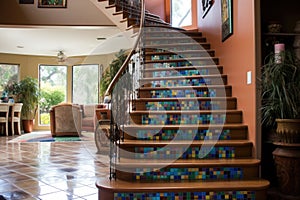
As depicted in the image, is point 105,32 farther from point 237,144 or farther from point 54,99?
point 237,144

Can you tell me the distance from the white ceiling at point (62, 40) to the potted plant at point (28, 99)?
3.87ft

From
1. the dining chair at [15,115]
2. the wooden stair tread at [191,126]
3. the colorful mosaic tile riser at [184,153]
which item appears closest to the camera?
the colorful mosaic tile riser at [184,153]

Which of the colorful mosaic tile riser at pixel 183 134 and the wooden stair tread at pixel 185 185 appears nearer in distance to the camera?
the wooden stair tread at pixel 185 185

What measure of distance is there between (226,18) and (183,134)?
69.1 inches

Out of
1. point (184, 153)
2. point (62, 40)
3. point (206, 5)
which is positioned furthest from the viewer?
point (62, 40)

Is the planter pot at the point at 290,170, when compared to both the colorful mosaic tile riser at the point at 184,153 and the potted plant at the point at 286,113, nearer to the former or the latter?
the potted plant at the point at 286,113

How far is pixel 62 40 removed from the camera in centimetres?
885

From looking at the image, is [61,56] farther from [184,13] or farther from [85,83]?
[184,13]

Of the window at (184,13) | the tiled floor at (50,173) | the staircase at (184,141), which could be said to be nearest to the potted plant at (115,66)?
the window at (184,13)

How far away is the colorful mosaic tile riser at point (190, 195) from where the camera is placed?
2.55 m

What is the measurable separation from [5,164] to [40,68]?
735cm

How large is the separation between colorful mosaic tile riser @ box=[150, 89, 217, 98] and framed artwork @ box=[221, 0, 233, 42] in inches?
31.3

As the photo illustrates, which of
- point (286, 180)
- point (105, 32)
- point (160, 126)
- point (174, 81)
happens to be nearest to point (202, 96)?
point (174, 81)

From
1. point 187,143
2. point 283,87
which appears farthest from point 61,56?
point 283,87
